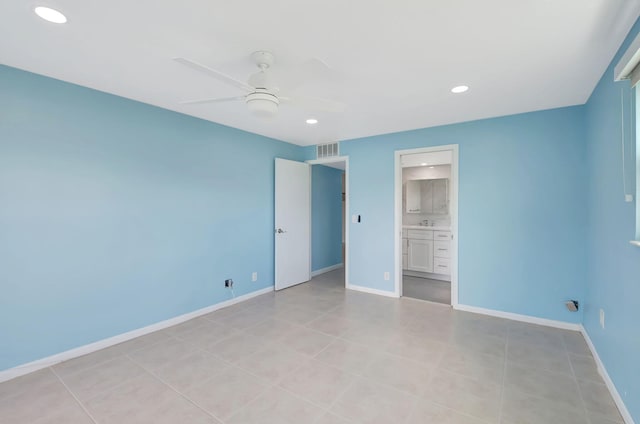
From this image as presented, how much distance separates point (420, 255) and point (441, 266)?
1.33ft

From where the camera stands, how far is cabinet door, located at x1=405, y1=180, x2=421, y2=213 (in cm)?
585

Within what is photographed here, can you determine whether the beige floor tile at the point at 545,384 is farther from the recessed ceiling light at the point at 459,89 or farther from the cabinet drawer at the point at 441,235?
the cabinet drawer at the point at 441,235

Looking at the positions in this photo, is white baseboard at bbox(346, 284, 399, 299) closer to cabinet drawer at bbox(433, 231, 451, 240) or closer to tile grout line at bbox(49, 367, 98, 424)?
cabinet drawer at bbox(433, 231, 451, 240)

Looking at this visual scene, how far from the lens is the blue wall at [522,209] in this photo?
3.05 meters

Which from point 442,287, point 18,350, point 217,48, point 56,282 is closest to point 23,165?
point 56,282

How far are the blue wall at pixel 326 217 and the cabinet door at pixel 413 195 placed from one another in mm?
1472

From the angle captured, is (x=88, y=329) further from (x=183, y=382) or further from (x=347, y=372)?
(x=347, y=372)

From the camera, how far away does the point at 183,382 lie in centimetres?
216

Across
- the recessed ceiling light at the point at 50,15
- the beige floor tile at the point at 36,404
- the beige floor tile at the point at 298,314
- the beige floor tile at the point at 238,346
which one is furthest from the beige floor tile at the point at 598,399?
A: the recessed ceiling light at the point at 50,15

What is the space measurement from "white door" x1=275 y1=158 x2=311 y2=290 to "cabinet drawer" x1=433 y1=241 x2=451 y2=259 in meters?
2.30

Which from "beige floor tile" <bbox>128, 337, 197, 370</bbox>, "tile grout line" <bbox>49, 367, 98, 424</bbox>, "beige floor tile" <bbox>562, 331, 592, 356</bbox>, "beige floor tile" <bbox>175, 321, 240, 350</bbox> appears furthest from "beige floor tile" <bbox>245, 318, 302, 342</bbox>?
"beige floor tile" <bbox>562, 331, 592, 356</bbox>

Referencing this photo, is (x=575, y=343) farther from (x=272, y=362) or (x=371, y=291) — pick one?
(x=272, y=362)

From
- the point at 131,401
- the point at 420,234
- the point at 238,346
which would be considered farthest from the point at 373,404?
the point at 420,234

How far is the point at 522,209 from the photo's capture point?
10.8ft
